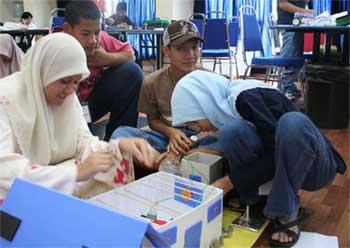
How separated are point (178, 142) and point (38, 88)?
2.06 ft

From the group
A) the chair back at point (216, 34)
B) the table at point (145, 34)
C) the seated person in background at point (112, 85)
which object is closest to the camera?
the seated person in background at point (112, 85)

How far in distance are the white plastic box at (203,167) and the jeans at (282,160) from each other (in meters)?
0.08

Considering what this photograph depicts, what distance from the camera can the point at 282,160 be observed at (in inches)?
53.6

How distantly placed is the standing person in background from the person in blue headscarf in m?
2.44

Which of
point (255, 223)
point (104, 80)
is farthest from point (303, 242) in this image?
point (104, 80)

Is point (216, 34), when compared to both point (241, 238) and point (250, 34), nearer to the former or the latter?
point (250, 34)

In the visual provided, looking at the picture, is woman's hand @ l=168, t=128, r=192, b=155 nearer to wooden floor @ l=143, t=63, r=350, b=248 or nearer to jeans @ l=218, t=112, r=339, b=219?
jeans @ l=218, t=112, r=339, b=219

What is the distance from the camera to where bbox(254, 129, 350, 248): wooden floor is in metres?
1.49

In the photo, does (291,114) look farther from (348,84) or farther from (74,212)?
(348,84)

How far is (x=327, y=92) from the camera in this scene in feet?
9.77

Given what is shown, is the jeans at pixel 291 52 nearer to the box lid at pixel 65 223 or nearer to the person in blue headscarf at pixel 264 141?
the person in blue headscarf at pixel 264 141

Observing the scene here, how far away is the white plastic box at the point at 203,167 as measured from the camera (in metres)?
1.56

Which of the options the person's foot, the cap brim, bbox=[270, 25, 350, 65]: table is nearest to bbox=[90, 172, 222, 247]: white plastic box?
the person's foot

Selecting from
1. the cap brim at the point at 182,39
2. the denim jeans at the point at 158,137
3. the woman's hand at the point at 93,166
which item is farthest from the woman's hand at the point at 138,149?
the cap brim at the point at 182,39
